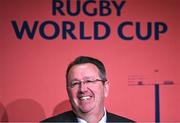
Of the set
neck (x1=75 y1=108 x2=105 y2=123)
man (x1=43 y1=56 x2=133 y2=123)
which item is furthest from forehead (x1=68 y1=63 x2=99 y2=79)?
neck (x1=75 y1=108 x2=105 y2=123)

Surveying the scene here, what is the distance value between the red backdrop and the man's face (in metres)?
0.63

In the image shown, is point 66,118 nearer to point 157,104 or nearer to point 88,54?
point 88,54

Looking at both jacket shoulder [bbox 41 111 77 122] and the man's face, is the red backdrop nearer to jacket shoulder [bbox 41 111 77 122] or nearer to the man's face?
jacket shoulder [bbox 41 111 77 122]

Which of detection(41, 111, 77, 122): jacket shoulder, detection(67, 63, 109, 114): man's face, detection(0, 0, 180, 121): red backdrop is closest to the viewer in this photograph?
detection(67, 63, 109, 114): man's face

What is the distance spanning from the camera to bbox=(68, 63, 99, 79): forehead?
1.94m

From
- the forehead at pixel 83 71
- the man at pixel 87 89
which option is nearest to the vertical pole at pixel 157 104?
the man at pixel 87 89

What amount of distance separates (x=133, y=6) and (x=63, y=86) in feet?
2.92

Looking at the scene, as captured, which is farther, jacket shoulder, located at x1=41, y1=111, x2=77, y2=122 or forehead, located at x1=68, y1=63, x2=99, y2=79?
jacket shoulder, located at x1=41, y1=111, x2=77, y2=122

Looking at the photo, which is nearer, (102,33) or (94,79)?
(94,79)

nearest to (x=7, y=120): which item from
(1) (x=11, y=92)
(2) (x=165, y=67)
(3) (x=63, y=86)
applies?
(1) (x=11, y=92)

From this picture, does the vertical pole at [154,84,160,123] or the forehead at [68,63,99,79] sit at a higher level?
the forehead at [68,63,99,79]

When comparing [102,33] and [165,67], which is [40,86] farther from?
[165,67]

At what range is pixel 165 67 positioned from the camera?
8.78 ft

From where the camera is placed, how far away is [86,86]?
1.93 m
